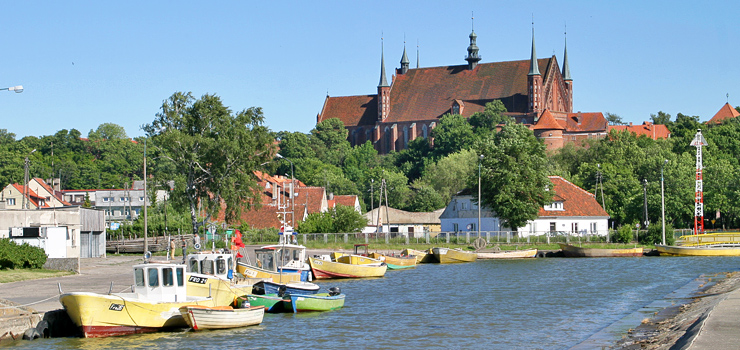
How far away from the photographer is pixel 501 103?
16888cm

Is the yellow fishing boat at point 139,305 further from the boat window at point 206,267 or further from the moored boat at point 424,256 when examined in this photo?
the moored boat at point 424,256

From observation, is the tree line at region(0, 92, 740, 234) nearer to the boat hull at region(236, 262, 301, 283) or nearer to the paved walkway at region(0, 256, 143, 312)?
the paved walkway at region(0, 256, 143, 312)

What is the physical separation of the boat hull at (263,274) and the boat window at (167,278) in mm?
9023

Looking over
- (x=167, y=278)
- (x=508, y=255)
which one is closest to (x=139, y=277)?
(x=167, y=278)

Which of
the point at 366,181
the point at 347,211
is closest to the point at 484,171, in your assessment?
the point at 347,211

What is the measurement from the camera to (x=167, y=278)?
88.6 ft

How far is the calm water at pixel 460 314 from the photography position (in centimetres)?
2570

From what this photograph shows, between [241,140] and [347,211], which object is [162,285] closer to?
[241,140]

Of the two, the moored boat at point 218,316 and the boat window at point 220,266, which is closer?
the moored boat at point 218,316

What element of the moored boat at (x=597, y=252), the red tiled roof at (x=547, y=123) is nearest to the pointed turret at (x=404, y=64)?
the red tiled roof at (x=547, y=123)

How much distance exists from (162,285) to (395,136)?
528ft

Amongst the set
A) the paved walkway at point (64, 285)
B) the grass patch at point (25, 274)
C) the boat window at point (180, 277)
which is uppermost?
the boat window at point (180, 277)

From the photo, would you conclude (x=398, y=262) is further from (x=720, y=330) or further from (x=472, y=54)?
(x=472, y=54)

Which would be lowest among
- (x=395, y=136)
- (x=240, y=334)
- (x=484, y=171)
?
(x=240, y=334)
